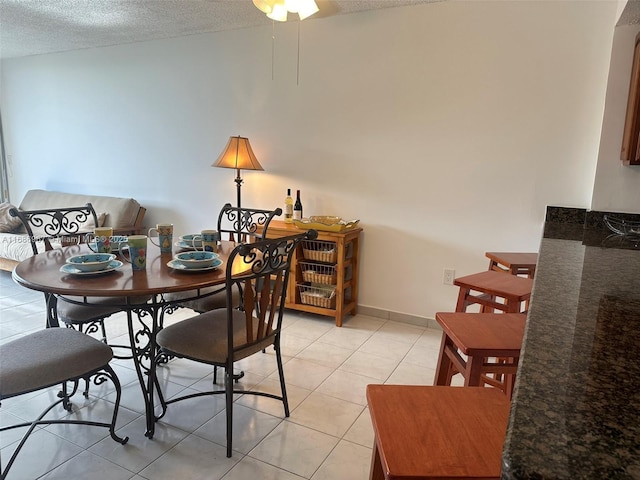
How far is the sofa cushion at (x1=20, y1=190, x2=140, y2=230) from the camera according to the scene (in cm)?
413

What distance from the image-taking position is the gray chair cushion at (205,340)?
176cm

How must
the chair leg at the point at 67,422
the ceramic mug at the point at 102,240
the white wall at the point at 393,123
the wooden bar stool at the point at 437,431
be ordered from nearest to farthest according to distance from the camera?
the wooden bar stool at the point at 437,431 < the chair leg at the point at 67,422 < the ceramic mug at the point at 102,240 < the white wall at the point at 393,123

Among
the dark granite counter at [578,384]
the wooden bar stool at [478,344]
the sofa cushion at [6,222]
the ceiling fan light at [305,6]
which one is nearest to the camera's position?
the dark granite counter at [578,384]

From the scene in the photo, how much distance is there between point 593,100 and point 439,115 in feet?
3.03

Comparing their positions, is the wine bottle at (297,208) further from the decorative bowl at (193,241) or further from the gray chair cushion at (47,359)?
the gray chair cushion at (47,359)

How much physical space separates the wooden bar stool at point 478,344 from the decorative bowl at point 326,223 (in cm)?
165

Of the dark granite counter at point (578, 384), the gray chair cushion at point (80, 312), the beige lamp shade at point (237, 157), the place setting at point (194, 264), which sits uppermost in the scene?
the beige lamp shade at point (237, 157)

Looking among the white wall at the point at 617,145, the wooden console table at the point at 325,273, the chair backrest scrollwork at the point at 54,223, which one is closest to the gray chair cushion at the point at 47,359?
the chair backrest scrollwork at the point at 54,223

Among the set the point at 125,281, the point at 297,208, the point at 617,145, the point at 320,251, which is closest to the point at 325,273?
the point at 320,251

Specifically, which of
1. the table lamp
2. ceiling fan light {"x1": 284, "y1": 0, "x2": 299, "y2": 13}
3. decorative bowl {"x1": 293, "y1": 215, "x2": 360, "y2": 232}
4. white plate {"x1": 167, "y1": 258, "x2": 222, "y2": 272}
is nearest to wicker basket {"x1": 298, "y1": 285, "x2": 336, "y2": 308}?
decorative bowl {"x1": 293, "y1": 215, "x2": 360, "y2": 232}

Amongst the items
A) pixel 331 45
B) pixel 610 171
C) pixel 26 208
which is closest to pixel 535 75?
pixel 610 171

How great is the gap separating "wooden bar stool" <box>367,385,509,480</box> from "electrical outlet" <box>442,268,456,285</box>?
2.11m

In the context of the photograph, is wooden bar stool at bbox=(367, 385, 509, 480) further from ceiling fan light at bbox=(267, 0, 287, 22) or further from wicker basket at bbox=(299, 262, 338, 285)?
wicker basket at bbox=(299, 262, 338, 285)

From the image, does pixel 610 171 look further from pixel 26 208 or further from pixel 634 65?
pixel 26 208
